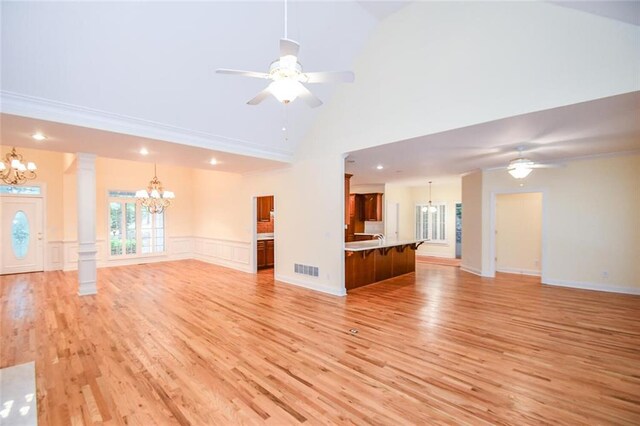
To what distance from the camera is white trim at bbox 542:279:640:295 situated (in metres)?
5.63

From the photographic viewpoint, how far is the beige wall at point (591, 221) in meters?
5.62

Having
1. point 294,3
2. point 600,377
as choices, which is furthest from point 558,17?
point 600,377

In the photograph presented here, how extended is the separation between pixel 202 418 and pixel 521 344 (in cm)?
358

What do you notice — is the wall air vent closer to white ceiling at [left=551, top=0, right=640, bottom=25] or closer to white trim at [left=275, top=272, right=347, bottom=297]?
white trim at [left=275, top=272, right=347, bottom=297]

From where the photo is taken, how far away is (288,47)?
2180 mm

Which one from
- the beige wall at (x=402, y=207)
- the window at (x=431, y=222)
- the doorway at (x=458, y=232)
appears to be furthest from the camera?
the window at (x=431, y=222)

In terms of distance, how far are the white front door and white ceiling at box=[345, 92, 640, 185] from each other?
8806mm

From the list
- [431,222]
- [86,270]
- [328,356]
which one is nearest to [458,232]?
[431,222]

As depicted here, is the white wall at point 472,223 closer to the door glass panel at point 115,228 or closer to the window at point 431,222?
the window at point 431,222

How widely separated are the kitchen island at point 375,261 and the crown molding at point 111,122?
3078 mm

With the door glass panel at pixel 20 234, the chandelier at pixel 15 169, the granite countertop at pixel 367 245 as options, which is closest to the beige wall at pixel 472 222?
the granite countertop at pixel 367 245

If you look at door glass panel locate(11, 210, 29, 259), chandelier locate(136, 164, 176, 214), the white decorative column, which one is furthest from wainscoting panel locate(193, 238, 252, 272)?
door glass panel locate(11, 210, 29, 259)

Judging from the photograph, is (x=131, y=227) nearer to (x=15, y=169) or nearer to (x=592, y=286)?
(x=15, y=169)

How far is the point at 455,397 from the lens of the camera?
2.41 metres
